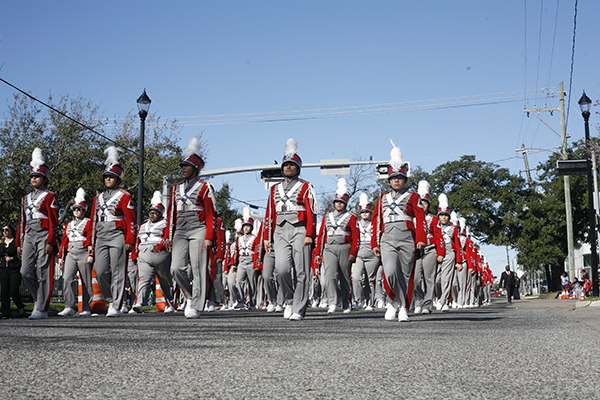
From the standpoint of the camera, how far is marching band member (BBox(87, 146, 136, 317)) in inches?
423

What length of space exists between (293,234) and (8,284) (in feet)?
15.9

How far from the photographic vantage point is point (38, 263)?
10.2 meters

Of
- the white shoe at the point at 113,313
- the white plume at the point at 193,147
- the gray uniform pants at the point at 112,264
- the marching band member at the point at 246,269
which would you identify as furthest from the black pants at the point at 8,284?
the marching band member at the point at 246,269

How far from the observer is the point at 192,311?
9.84 m

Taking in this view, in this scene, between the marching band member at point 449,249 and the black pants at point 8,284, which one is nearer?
the black pants at point 8,284

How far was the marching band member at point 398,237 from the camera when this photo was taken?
30.9 ft

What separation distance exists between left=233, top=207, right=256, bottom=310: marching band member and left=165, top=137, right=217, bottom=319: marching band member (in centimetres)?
759

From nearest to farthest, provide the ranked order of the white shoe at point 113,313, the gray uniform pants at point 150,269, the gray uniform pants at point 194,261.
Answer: the gray uniform pants at point 194,261 < the white shoe at point 113,313 < the gray uniform pants at point 150,269

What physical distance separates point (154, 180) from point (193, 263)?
81.8 feet

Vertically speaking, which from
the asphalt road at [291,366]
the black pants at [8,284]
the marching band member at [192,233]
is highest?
the marching band member at [192,233]

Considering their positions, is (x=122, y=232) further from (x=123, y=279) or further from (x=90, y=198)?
(x=90, y=198)

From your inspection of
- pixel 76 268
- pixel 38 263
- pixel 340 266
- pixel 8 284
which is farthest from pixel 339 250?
pixel 8 284

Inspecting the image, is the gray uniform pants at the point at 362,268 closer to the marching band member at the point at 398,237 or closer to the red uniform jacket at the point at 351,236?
the red uniform jacket at the point at 351,236

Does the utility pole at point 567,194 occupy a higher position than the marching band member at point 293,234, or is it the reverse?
the utility pole at point 567,194
